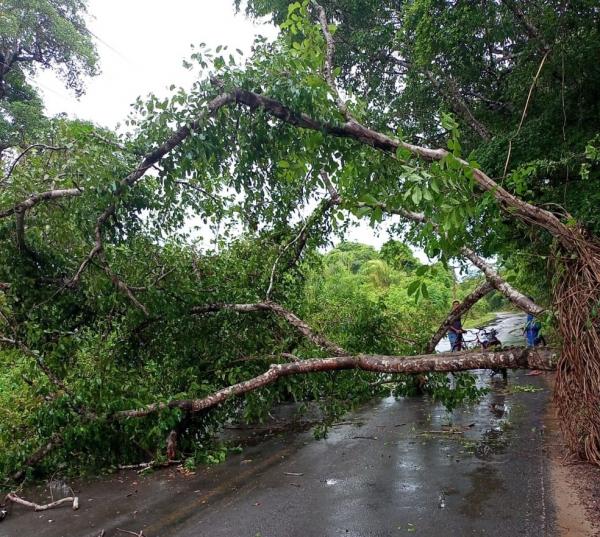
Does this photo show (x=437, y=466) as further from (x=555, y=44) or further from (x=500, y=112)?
(x=500, y=112)

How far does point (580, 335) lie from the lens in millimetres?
3549

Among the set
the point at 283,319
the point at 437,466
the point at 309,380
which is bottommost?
the point at 437,466

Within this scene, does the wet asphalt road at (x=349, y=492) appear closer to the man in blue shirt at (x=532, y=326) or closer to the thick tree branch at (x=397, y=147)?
the man in blue shirt at (x=532, y=326)

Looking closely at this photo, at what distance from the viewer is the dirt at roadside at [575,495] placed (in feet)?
11.8

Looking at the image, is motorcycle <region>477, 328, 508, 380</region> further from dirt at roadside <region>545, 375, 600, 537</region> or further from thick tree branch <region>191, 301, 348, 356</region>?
thick tree branch <region>191, 301, 348, 356</region>

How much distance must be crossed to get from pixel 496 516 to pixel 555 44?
607 centimetres

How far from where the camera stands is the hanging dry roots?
3.43m

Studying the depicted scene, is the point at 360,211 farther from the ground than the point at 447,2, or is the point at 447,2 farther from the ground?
the point at 447,2

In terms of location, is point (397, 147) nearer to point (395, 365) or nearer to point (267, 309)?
point (395, 365)

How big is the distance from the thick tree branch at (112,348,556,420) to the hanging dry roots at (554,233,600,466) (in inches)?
9.3

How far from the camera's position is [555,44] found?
649cm

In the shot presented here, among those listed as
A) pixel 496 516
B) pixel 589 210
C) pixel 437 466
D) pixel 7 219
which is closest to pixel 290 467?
pixel 437 466

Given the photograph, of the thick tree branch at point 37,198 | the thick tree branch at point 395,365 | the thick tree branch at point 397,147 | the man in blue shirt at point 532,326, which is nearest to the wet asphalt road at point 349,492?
the thick tree branch at point 395,365

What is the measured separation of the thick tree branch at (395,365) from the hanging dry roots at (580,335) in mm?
237
